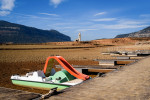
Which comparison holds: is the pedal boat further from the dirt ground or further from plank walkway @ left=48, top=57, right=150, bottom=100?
plank walkway @ left=48, top=57, right=150, bottom=100

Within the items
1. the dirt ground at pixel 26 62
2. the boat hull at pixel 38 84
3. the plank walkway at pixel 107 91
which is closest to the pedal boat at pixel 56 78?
the boat hull at pixel 38 84

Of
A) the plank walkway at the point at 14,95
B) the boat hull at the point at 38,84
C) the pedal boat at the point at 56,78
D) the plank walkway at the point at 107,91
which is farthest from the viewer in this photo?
the pedal boat at the point at 56,78

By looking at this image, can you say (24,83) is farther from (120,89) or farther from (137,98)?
(137,98)

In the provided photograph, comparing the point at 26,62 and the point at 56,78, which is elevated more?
the point at 26,62

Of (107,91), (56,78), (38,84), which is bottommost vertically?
(38,84)

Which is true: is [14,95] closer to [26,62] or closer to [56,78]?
[56,78]

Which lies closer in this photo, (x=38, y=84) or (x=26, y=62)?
(x=38, y=84)

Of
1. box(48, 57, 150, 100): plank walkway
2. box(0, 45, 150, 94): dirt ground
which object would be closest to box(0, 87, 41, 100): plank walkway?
box(48, 57, 150, 100): plank walkway

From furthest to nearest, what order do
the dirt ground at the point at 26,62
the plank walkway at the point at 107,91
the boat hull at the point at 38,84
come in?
the dirt ground at the point at 26,62, the boat hull at the point at 38,84, the plank walkway at the point at 107,91

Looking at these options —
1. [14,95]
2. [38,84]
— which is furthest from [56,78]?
[14,95]

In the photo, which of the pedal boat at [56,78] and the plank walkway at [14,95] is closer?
the plank walkway at [14,95]

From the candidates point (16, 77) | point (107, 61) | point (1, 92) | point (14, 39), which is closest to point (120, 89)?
point (1, 92)

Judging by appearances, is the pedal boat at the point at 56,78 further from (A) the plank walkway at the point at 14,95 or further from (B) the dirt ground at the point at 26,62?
(A) the plank walkway at the point at 14,95

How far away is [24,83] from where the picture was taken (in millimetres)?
9438
